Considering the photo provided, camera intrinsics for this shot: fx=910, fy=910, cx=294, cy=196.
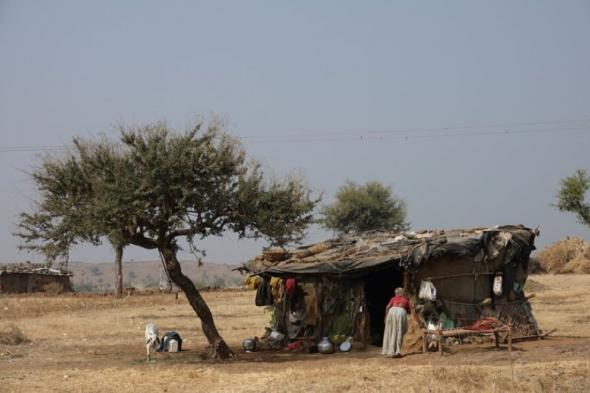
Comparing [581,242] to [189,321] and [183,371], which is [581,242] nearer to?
[189,321]

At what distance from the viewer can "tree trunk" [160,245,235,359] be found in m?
23.0

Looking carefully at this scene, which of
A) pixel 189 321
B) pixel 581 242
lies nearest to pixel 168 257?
pixel 189 321

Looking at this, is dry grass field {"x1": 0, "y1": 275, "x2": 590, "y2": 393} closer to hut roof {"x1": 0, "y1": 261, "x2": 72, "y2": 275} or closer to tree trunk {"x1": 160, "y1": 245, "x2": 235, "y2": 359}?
tree trunk {"x1": 160, "y1": 245, "x2": 235, "y2": 359}

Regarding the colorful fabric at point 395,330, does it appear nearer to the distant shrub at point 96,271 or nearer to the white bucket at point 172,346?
the white bucket at point 172,346

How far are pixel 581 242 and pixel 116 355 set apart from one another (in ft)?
169

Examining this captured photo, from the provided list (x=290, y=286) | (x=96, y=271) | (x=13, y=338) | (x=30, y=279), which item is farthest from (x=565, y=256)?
(x=96, y=271)

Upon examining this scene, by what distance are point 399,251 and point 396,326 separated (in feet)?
7.56

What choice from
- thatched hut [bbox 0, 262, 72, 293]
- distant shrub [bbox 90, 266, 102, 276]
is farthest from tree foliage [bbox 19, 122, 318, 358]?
distant shrub [bbox 90, 266, 102, 276]

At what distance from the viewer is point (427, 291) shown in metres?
22.7

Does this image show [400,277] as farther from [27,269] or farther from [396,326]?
[27,269]

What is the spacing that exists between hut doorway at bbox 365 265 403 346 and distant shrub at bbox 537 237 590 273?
140 feet

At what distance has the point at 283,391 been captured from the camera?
16.2m

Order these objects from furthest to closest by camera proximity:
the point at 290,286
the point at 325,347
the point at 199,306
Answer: the point at 290,286 → the point at 325,347 → the point at 199,306

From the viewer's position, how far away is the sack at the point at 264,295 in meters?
27.1
